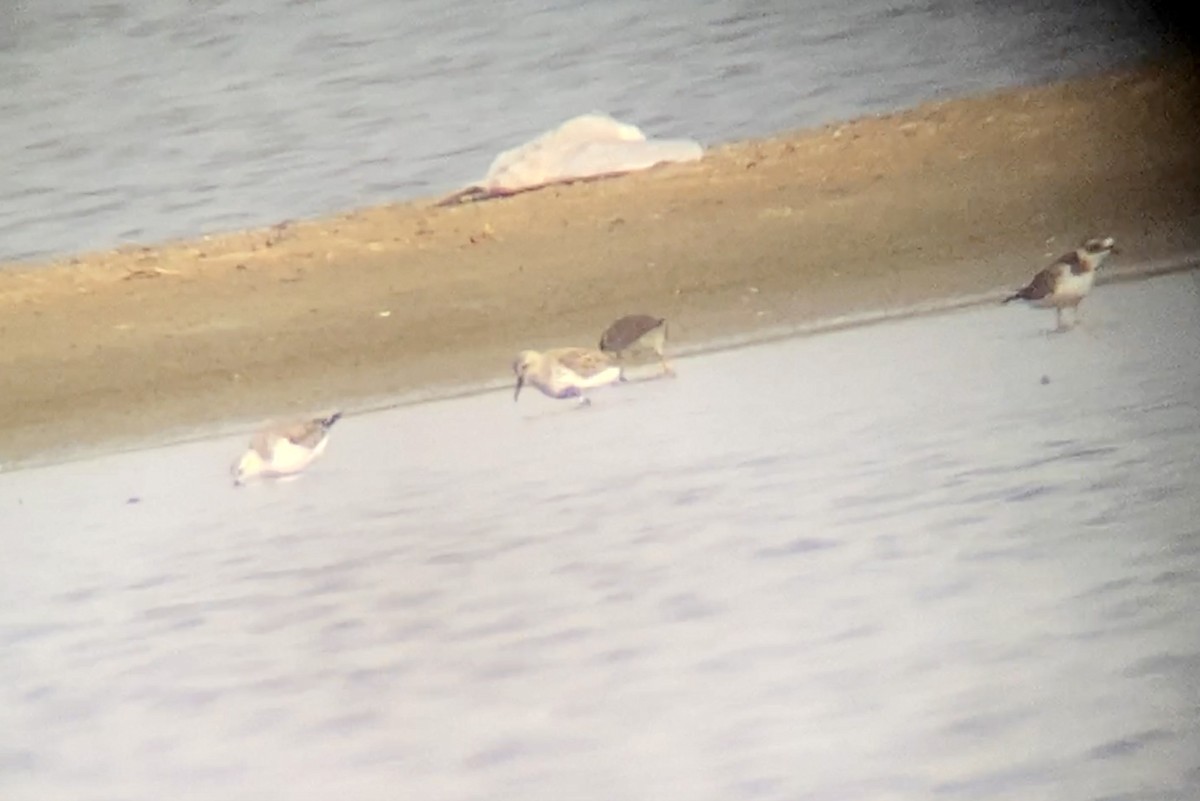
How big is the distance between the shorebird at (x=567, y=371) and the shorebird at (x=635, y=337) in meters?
0.01

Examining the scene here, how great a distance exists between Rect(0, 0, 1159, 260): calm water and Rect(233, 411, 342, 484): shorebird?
21 centimetres

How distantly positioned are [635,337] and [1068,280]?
0.38 metres

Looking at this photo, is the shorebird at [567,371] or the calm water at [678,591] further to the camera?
the shorebird at [567,371]

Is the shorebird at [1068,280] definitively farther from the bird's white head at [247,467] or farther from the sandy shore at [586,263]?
the bird's white head at [247,467]

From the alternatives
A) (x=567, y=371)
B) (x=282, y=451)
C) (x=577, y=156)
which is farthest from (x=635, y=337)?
(x=282, y=451)

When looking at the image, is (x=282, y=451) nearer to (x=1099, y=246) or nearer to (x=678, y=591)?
(x=678, y=591)

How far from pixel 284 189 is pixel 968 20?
664mm

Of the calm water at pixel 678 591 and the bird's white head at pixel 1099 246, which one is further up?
the bird's white head at pixel 1099 246

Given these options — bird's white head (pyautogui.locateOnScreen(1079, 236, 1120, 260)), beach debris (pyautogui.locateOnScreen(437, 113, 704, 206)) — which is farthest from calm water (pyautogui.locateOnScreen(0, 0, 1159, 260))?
bird's white head (pyautogui.locateOnScreen(1079, 236, 1120, 260))

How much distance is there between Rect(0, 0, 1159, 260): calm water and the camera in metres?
1.06

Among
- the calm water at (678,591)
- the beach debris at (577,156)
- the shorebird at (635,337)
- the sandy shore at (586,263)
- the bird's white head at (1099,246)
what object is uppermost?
the beach debris at (577,156)

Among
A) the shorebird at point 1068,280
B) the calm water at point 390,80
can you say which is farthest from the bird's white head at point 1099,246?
the calm water at point 390,80

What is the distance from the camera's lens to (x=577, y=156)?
1054 millimetres

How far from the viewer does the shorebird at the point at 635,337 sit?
3.33 feet
